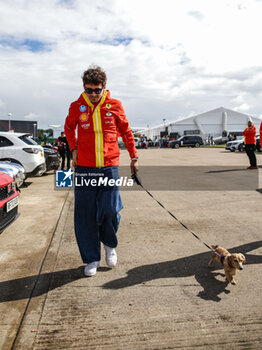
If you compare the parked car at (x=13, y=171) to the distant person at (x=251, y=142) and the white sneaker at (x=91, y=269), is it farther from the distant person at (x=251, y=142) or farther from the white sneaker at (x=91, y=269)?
the distant person at (x=251, y=142)

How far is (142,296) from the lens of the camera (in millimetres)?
2750

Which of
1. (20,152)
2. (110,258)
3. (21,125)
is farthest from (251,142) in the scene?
(21,125)

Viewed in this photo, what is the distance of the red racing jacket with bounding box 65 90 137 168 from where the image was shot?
10.1 feet

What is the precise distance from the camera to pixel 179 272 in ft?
10.6

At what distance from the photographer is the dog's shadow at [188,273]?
9.50 feet

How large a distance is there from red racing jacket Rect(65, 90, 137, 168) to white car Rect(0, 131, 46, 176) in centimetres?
658

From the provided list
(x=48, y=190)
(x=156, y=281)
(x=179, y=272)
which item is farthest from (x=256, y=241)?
(x=48, y=190)

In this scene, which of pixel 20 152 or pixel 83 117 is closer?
pixel 83 117

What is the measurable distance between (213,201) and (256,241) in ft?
8.47

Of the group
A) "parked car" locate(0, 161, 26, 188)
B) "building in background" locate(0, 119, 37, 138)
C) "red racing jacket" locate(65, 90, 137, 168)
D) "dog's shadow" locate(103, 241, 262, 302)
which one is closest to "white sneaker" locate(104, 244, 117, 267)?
"dog's shadow" locate(103, 241, 262, 302)

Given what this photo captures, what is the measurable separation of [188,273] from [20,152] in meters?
7.38

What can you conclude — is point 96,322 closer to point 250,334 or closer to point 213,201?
point 250,334

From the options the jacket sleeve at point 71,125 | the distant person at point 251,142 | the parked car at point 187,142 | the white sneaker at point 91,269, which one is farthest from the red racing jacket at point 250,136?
the parked car at point 187,142

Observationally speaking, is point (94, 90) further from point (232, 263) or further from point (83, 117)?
point (232, 263)
